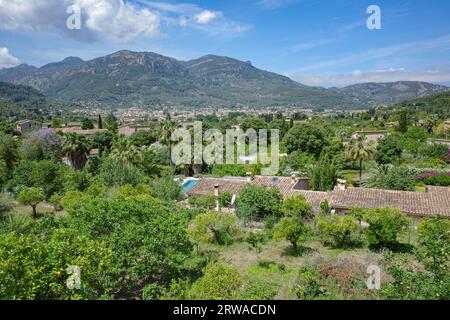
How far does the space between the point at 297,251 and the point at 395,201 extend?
9.29 m

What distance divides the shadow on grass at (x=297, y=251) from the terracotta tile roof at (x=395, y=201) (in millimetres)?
5698

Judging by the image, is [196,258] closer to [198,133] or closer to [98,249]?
[98,249]

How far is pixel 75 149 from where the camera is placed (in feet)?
122

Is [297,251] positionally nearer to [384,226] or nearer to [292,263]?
[292,263]

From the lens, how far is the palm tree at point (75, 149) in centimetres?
3688

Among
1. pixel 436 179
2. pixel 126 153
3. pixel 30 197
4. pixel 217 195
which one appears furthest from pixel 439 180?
pixel 30 197

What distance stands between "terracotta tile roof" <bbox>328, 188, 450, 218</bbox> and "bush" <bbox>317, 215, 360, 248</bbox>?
375cm

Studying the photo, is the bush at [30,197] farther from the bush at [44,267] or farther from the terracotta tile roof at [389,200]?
the bush at [44,267]

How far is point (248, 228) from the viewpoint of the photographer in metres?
23.2

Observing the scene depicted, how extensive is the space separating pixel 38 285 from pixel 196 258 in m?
9.83

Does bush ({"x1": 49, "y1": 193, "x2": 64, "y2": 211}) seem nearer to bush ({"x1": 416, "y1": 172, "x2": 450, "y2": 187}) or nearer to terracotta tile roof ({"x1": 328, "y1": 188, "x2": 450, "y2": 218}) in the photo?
terracotta tile roof ({"x1": 328, "y1": 188, "x2": 450, "y2": 218})

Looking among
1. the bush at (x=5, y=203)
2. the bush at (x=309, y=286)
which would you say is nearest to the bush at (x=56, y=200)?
the bush at (x=5, y=203)

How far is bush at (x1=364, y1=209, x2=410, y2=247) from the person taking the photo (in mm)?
17844
